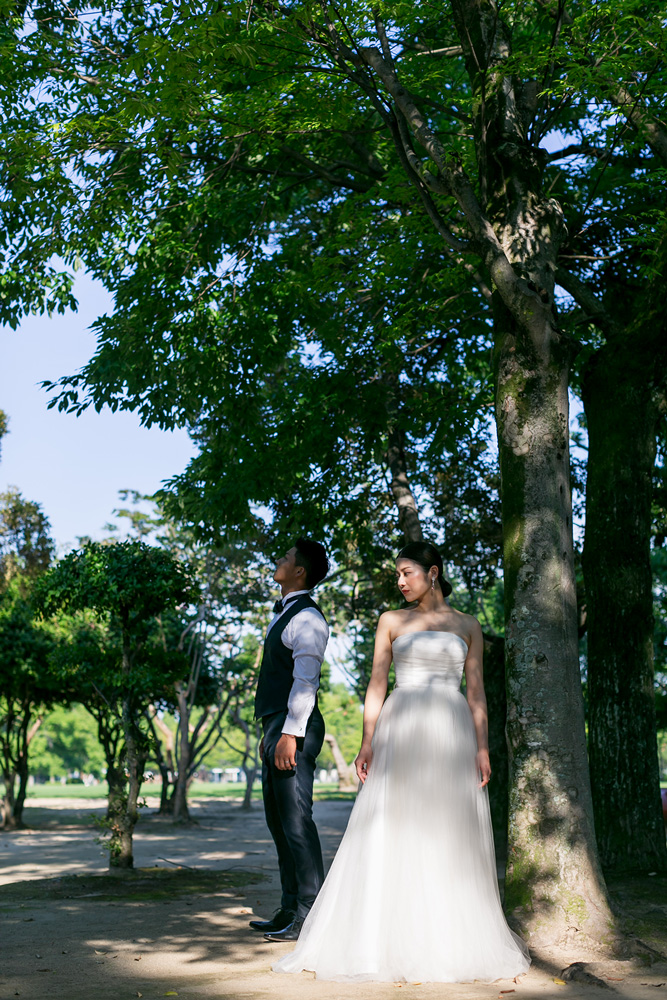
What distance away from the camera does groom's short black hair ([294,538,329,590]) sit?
652 centimetres

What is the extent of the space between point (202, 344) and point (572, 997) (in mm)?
9913

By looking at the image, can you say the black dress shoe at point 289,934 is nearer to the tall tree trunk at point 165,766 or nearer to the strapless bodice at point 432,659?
the strapless bodice at point 432,659

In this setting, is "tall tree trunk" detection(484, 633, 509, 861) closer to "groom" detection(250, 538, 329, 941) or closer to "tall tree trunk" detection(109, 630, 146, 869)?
"tall tree trunk" detection(109, 630, 146, 869)

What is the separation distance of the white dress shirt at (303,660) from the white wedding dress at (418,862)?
0.64 metres

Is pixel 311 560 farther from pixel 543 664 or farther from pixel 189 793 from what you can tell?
pixel 189 793

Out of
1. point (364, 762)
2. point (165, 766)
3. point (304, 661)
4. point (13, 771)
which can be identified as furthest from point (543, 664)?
point (165, 766)

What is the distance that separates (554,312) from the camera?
6.69 m

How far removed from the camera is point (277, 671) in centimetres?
634

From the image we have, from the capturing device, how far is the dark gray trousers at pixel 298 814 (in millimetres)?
5949

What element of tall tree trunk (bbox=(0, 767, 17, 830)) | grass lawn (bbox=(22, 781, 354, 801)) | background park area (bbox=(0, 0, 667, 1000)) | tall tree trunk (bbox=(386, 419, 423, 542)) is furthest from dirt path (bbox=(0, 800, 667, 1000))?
grass lawn (bbox=(22, 781, 354, 801))

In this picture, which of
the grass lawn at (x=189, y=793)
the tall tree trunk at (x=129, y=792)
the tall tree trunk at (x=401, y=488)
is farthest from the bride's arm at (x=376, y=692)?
the grass lawn at (x=189, y=793)


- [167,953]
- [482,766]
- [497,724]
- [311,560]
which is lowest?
[167,953]

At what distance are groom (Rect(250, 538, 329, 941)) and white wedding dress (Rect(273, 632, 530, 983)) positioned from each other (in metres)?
0.71

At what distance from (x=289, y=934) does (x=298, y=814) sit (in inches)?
28.9
